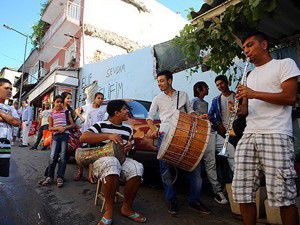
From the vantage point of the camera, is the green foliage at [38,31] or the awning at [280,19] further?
the green foliage at [38,31]

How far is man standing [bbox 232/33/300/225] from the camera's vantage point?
227cm

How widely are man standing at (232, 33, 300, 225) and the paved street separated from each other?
122 centimetres

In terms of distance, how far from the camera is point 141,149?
451 centimetres

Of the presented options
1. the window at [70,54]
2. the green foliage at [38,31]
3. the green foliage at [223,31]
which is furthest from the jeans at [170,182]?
the green foliage at [38,31]

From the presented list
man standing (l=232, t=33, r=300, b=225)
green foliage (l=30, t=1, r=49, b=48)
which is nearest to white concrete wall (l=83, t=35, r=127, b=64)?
green foliage (l=30, t=1, r=49, b=48)

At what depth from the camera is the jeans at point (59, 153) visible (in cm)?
518

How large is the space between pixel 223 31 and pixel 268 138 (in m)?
2.01

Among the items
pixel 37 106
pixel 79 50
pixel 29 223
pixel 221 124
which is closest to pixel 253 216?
pixel 221 124

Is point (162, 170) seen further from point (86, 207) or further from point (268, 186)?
point (268, 186)

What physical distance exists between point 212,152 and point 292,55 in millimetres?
2581

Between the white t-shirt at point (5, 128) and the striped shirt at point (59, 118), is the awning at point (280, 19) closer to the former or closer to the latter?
the white t-shirt at point (5, 128)

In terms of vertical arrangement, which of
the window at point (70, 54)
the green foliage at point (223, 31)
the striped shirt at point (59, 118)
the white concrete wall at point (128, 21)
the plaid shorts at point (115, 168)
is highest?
the white concrete wall at point (128, 21)

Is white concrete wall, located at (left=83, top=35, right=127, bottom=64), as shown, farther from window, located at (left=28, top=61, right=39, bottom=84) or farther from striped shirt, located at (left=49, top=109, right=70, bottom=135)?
striped shirt, located at (left=49, top=109, right=70, bottom=135)

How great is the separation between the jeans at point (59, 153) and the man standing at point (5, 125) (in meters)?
1.65
